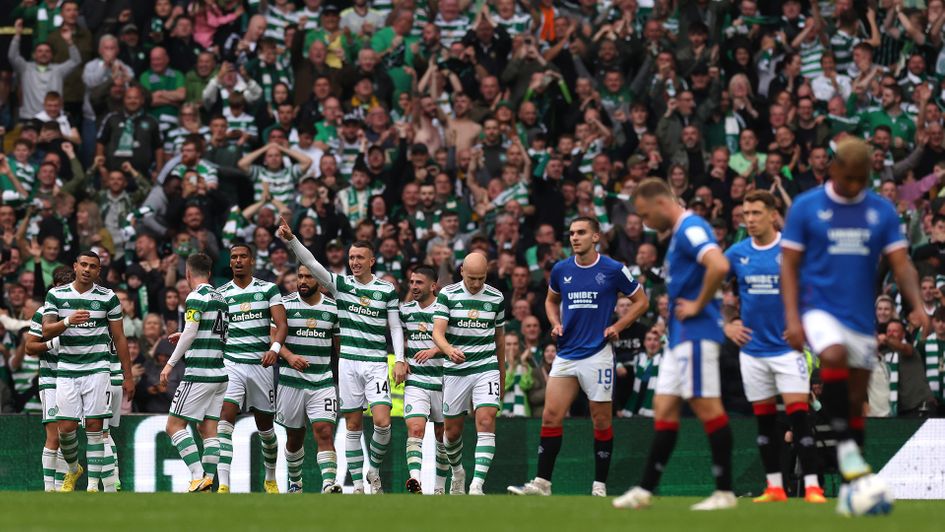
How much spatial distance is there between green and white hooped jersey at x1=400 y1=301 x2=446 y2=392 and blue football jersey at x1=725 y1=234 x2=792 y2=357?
4.17 meters

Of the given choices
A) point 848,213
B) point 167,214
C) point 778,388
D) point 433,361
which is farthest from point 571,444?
point 848,213

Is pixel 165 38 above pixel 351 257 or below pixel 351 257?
above

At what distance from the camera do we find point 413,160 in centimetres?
2344

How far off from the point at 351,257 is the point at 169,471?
4177mm

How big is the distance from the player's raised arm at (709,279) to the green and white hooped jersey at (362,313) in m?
6.33

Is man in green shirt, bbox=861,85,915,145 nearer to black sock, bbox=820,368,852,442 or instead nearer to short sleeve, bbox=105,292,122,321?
short sleeve, bbox=105,292,122,321

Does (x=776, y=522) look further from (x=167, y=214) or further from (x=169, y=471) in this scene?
(x=167, y=214)

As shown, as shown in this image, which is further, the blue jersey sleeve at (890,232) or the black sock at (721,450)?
the black sock at (721,450)

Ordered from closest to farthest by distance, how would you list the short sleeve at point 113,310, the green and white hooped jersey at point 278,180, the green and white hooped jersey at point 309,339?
1. the green and white hooped jersey at point 309,339
2. the short sleeve at point 113,310
3. the green and white hooped jersey at point 278,180

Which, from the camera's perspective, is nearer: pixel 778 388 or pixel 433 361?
pixel 778 388

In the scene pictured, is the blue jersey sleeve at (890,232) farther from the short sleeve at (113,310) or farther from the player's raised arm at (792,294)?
the short sleeve at (113,310)

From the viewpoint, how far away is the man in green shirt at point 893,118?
24281mm


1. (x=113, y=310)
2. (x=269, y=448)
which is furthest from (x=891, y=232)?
(x=113, y=310)

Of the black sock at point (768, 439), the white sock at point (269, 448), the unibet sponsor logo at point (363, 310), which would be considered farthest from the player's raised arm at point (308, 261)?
the black sock at point (768, 439)
